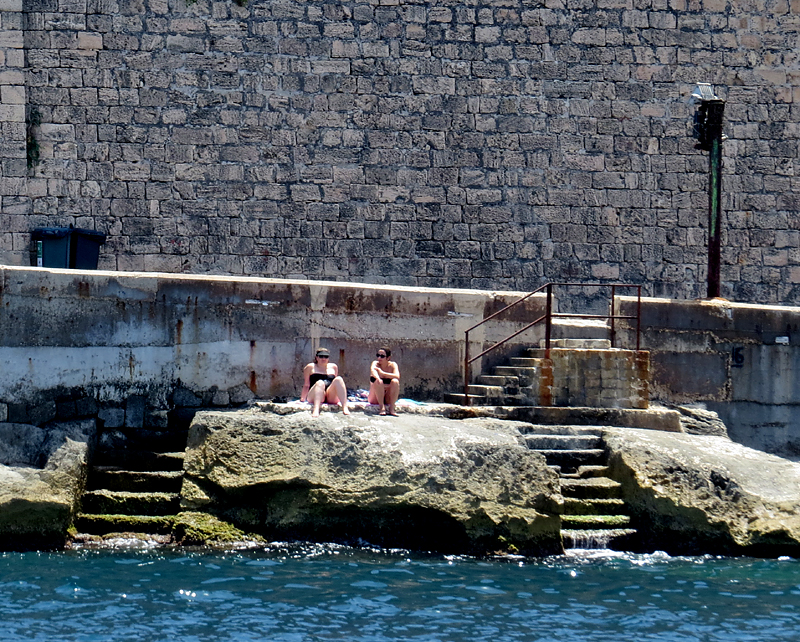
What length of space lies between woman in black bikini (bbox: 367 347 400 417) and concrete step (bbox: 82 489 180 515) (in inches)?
84.6

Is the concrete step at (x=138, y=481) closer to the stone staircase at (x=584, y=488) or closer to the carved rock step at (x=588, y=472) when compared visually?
the stone staircase at (x=584, y=488)

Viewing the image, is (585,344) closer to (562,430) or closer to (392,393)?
(562,430)

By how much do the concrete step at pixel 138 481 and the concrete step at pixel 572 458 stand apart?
11.5 ft

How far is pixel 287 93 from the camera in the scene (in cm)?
1574

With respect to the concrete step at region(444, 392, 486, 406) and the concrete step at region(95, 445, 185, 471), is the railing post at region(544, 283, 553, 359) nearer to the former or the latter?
the concrete step at region(444, 392, 486, 406)

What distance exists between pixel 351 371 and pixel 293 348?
0.68 m

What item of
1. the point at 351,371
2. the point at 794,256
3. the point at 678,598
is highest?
the point at 794,256

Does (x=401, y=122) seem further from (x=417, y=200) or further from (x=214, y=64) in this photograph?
(x=214, y=64)

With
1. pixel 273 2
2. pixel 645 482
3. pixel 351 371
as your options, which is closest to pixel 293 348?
pixel 351 371

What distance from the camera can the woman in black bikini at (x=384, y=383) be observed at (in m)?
11.2

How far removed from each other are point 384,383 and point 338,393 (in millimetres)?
497

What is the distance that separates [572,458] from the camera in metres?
11.0

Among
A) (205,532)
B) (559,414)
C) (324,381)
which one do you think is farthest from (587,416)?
(205,532)

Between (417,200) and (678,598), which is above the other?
(417,200)
